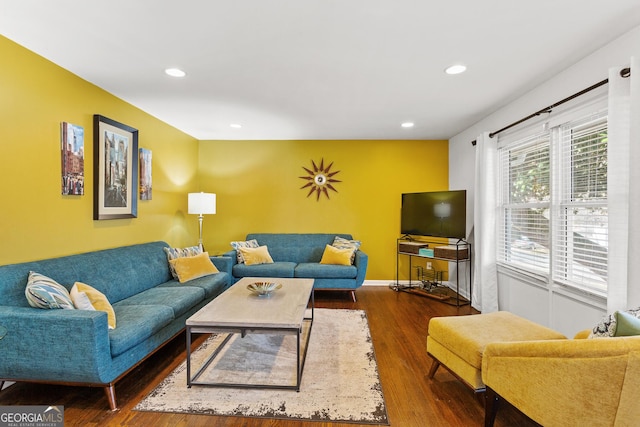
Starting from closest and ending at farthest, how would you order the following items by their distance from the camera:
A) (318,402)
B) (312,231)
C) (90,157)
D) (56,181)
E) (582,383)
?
(582,383) < (318,402) < (56,181) < (90,157) < (312,231)

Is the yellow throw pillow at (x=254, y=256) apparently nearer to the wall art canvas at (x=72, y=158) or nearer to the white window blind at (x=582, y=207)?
the wall art canvas at (x=72, y=158)

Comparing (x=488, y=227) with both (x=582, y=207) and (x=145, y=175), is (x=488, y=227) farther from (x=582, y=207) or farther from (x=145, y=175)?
(x=145, y=175)

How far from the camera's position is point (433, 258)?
15.0 feet

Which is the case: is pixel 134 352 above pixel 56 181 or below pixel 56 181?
below

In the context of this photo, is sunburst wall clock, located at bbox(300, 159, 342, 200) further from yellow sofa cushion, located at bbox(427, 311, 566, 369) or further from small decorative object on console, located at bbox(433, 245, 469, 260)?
yellow sofa cushion, located at bbox(427, 311, 566, 369)

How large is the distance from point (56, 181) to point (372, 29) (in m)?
2.73

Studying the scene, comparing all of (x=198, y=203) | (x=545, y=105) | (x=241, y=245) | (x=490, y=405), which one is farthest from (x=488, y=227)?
(x=198, y=203)

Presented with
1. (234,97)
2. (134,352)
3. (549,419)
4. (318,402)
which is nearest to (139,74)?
(234,97)

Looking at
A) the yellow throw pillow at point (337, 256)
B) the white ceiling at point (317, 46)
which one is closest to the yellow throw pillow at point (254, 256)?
the yellow throw pillow at point (337, 256)

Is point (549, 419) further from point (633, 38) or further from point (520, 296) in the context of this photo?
point (633, 38)

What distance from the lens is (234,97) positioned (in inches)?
131

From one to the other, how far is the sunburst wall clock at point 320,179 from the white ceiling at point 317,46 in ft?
5.58

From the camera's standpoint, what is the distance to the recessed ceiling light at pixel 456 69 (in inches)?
101

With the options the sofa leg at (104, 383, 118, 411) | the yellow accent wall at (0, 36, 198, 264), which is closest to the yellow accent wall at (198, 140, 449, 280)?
the yellow accent wall at (0, 36, 198, 264)
